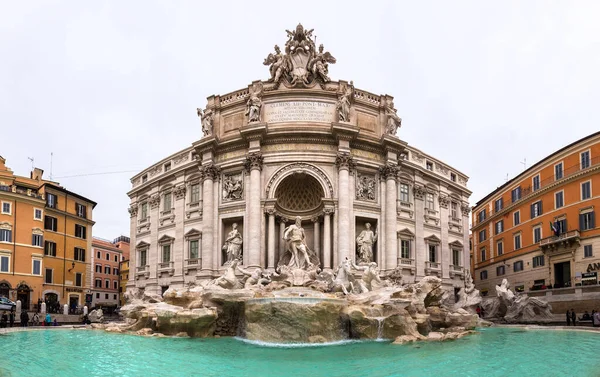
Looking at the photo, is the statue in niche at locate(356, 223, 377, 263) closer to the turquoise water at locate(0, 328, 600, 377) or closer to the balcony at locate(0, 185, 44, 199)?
the turquoise water at locate(0, 328, 600, 377)

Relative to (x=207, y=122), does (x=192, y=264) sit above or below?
below

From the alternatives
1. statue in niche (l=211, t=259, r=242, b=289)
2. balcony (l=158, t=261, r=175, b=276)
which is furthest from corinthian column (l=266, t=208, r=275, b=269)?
balcony (l=158, t=261, r=175, b=276)

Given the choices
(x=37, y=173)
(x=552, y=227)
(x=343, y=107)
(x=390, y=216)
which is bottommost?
(x=552, y=227)

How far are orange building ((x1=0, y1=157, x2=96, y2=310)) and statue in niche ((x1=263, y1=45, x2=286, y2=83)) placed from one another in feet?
90.0

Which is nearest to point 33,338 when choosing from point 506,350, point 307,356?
point 307,356

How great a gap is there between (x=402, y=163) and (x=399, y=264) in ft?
25.4

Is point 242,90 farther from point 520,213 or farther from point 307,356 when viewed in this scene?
point 520,213

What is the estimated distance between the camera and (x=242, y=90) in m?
36.3

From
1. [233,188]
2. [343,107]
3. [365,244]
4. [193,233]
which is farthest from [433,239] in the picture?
[193,233]

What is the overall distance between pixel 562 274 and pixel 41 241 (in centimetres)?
4742

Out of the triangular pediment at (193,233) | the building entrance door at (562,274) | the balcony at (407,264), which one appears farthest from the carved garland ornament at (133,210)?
the building entrance door at (562,274)

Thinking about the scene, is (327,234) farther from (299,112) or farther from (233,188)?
(299,112)

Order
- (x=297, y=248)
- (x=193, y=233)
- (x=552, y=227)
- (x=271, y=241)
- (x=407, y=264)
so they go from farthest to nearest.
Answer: (x=552, y=227)
(x=193, y=233)
(x=407, y=264)
(x=271, y=241)
(x=297, y=248)

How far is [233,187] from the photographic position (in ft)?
115
